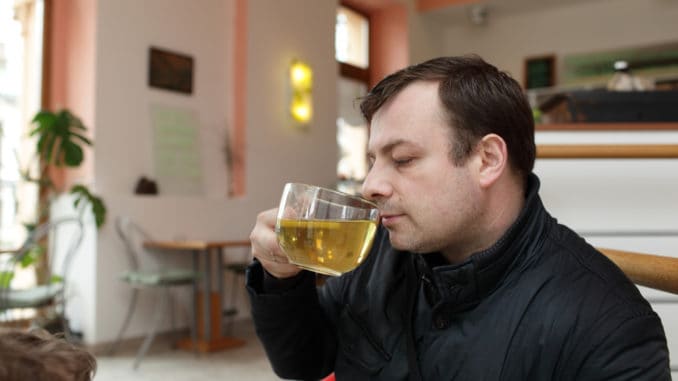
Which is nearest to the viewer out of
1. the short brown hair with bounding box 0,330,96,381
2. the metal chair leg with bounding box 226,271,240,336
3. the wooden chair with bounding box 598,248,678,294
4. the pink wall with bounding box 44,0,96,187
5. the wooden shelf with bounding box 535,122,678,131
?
the short brown hair with bounding box 0,330,96,381

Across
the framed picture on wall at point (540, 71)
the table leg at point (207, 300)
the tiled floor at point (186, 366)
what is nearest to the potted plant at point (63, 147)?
the table leg at point (207, 300)

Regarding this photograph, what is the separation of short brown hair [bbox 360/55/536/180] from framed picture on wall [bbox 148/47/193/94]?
164 inches

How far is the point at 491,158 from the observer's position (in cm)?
104

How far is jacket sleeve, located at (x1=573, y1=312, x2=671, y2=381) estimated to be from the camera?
82 cm

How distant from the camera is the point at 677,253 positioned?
180 centimetres

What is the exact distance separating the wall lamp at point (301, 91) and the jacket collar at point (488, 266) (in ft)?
17.4

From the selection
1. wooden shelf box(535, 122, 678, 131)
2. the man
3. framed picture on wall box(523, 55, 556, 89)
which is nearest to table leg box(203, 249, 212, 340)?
wooden shelf box(535, 122, 678, 131)

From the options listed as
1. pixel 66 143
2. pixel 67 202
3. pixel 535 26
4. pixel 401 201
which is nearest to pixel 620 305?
pixel 401 201

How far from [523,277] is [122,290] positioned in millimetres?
4074

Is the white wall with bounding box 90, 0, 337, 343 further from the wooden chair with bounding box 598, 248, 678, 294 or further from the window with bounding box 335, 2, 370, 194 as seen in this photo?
the wooden chair with bounding box 598, 248, 678, 294

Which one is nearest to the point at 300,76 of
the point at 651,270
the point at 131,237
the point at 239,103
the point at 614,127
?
the point at 239,103

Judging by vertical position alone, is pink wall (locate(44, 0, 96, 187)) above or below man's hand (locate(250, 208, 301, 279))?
above

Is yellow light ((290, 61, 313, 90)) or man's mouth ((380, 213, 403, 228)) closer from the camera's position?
man's mouth ((380, 213, 403, 228))

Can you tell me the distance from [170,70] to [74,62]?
734 millimetres
